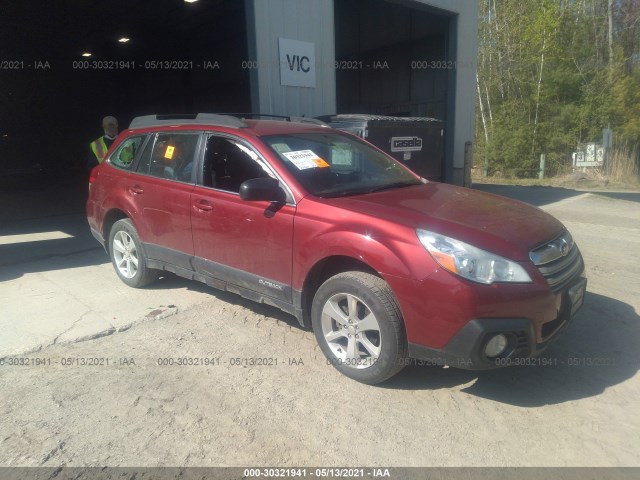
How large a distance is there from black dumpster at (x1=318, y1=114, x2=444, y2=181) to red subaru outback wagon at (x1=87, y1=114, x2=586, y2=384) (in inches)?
98.3

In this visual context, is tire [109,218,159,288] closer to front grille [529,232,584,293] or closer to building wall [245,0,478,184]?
building wall [245,0,478,184]

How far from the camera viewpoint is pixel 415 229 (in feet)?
10.0

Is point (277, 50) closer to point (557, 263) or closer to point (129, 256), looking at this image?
point (129, 256)

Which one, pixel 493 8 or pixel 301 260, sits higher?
pixel 493 8

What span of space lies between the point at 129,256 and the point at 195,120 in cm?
167

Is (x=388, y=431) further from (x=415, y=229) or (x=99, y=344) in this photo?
(x=99, y=344)

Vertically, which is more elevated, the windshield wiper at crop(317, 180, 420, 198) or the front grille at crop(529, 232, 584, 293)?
the windshield wiper at crop(317, 180, 420, 198)

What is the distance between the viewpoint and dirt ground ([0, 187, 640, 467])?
269 centimetres

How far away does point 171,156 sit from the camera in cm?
475

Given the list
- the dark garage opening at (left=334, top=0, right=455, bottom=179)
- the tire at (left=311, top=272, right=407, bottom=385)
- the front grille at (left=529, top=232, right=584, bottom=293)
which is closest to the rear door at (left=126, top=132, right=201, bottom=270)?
the tire at (left=311, top=272, right=407, bottom=385)

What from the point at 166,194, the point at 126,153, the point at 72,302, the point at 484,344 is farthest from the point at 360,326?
the point at 126,153

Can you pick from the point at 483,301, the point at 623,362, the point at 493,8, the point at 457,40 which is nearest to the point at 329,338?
the point at 483,301

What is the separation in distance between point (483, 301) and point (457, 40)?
10.9m

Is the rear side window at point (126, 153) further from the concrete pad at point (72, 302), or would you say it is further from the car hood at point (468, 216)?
the car hood at point (468, 216)
